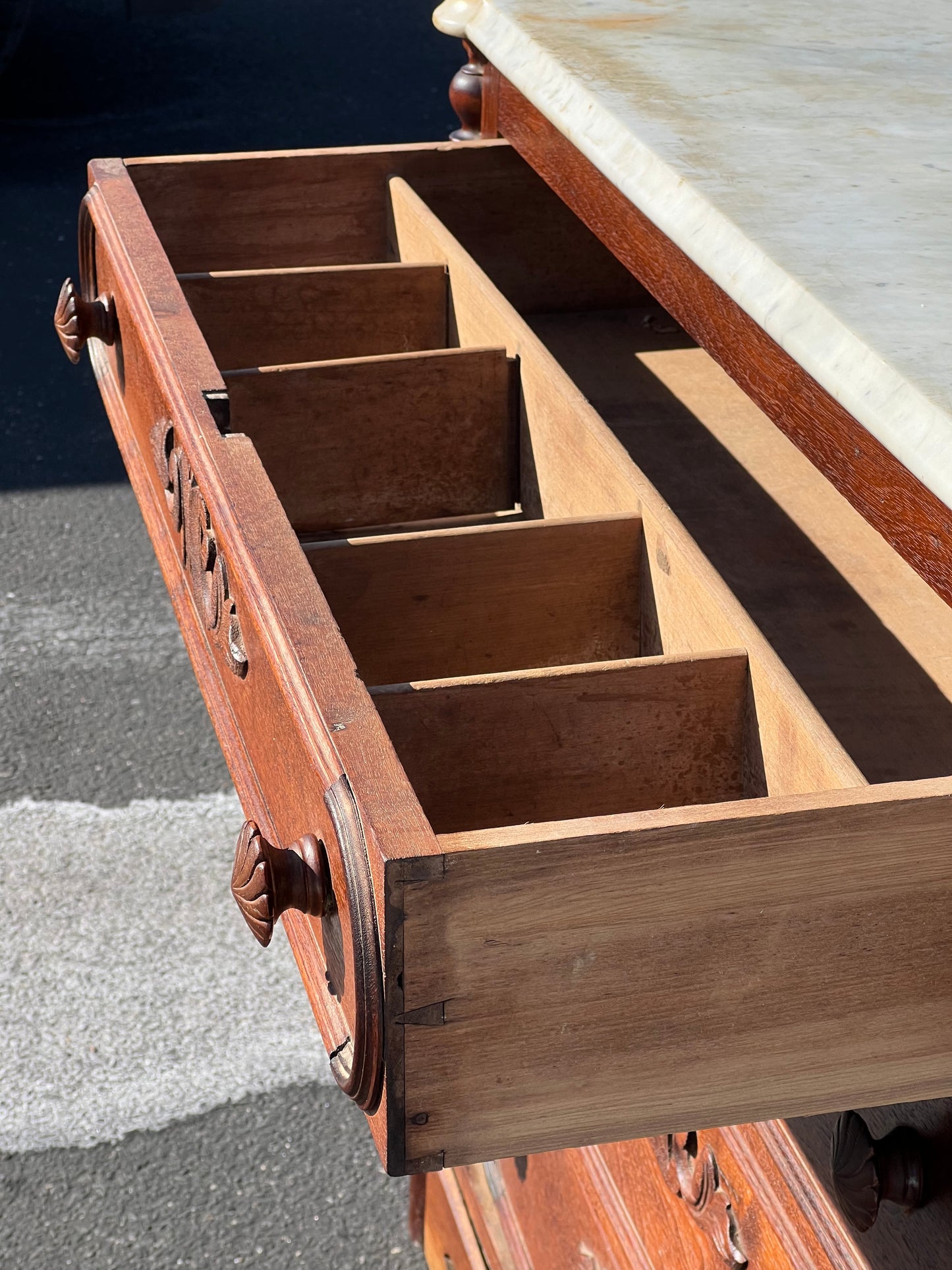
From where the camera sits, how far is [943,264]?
63 cm

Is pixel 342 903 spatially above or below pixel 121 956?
above

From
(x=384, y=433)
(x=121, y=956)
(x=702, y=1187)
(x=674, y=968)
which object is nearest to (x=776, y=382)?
(x=674, y=968)

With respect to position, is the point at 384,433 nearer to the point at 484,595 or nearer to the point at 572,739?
the point at 484,595

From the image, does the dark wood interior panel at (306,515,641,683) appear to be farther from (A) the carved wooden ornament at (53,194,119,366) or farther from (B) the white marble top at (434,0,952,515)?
(A) the carved wooden ornament at (53,194,119,366)

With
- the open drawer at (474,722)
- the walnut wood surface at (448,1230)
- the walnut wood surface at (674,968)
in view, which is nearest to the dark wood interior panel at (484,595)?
the open drawer at (474,722)

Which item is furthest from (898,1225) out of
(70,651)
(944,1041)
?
(70,651)

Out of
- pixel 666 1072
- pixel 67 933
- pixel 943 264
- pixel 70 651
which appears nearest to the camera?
pixel 666 1072

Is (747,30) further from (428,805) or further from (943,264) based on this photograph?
(428,805)

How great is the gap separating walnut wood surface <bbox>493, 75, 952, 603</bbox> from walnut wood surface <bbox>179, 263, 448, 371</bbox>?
20cm

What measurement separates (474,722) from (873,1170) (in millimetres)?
262

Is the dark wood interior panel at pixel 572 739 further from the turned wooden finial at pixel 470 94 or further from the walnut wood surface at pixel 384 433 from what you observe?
the turned wooden finial at pixel 470 94

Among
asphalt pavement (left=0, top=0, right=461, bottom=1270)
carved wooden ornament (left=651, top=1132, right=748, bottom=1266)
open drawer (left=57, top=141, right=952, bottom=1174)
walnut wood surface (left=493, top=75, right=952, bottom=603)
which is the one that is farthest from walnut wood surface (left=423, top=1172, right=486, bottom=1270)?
walnut wood surface (left=493, top=75, right=952, bottom=603)

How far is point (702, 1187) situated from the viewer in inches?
35.2

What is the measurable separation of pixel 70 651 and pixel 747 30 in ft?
5.68
